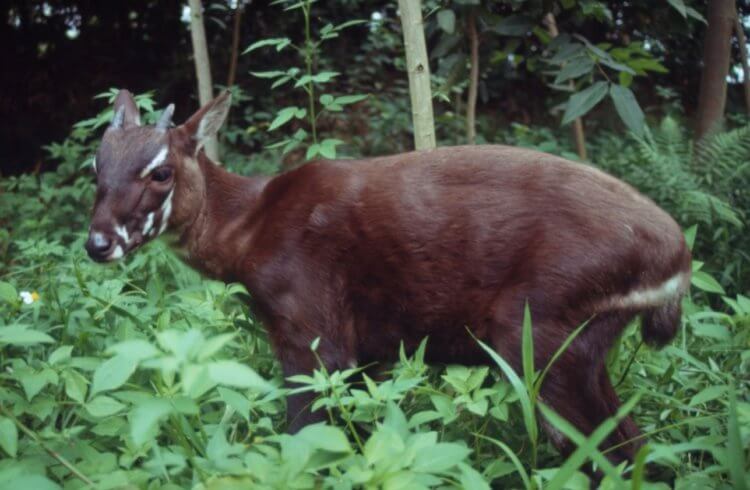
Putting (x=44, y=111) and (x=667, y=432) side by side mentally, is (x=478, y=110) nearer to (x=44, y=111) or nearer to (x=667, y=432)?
(x=44, y=111)

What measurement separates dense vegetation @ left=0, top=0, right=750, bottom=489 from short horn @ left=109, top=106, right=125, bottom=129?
756mm

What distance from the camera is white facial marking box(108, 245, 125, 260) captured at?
10.1 feet

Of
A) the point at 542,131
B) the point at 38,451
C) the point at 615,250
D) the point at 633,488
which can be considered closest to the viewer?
the point at 633,488

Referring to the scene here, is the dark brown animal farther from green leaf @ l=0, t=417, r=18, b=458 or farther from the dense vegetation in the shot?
green leaf @ l=0, t=417, r=18, b=458

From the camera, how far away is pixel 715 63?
607cm

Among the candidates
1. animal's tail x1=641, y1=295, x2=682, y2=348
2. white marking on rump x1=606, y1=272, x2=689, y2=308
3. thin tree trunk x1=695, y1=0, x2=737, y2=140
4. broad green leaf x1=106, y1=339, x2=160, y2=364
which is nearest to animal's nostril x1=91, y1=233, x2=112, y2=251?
broad green leaf x1=106, y1=339, x2=160, y2=364

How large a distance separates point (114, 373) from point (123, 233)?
4.17ft

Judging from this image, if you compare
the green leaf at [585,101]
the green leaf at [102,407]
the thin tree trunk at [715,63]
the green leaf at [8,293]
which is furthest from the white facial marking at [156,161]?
the thin tree trunk at [715,63]

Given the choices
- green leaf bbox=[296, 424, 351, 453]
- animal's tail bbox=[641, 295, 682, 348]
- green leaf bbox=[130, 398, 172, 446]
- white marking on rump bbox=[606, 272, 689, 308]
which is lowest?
animal's tail bbox=[641, 295, 682, 348]

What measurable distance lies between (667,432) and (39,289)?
11.4ft

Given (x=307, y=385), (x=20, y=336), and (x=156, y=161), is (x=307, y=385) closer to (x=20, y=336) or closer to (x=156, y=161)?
(x=156, y=161)

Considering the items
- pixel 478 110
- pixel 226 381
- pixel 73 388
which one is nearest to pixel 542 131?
pixel 478 110

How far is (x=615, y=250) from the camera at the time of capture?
113 inches

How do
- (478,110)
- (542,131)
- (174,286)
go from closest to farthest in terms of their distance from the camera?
(174,286)
(542,131)
(478,110)
